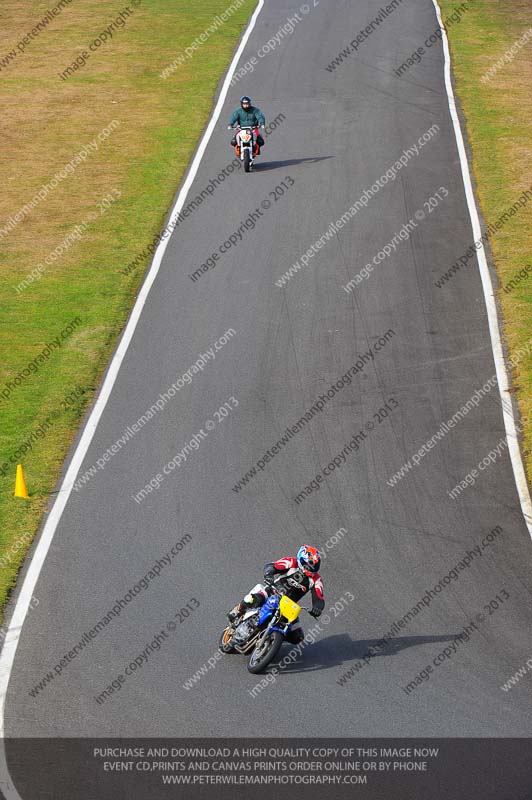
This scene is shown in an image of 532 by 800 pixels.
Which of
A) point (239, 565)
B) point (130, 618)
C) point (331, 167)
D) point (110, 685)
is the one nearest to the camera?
Answer: point (110, 685)

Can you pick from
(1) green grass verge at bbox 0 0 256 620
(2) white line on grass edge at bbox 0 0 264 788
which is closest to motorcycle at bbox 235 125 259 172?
(2) white line on grass edge at bbox 0 0 264 788

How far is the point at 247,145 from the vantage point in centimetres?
2822

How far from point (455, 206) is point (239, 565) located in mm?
15072

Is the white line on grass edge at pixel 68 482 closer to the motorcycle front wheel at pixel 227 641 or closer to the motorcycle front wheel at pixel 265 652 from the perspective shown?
the motorcycle front wheel at pixel 227 641

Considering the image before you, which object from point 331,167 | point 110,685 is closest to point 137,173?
point 331,167

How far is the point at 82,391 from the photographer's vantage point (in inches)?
749

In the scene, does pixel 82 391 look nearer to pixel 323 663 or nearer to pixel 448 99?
pixel 323 663

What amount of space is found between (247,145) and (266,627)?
743 inches

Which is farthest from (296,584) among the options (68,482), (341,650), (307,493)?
(68,482)

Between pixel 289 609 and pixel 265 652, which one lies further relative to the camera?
pixel 265 652

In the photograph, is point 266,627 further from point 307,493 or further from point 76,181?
point 76,181

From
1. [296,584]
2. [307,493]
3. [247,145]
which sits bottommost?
[247,145]

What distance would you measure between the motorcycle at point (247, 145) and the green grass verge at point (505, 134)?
6255mm

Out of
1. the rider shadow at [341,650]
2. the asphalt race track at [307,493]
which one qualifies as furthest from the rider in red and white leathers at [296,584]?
the asphalt race track at [307,493]
